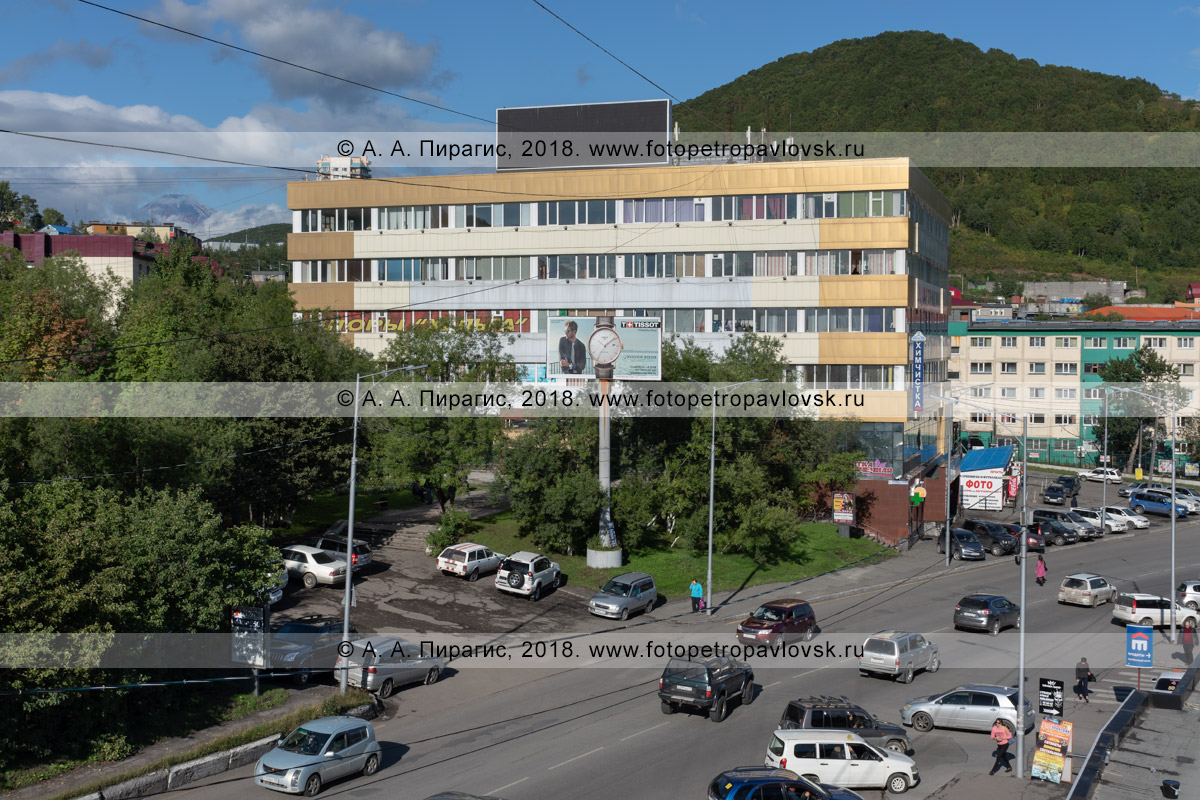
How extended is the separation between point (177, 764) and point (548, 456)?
84.3 ft

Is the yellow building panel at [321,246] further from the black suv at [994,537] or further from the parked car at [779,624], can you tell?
the black suv at [994,537]

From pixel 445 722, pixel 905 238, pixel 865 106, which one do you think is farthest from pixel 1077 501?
pixel 865 106

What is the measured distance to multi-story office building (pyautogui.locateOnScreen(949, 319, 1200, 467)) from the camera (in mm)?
97125

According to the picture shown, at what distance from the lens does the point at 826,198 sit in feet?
199

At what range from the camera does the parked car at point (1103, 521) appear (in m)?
63.2

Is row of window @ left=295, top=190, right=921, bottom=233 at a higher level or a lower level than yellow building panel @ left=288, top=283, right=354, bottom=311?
higher

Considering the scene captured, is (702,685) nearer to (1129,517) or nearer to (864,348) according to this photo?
(864,348)

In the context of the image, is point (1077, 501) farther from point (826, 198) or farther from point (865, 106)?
point (865, 106)

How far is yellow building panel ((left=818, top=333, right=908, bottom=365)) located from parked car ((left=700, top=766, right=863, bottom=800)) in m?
43.3

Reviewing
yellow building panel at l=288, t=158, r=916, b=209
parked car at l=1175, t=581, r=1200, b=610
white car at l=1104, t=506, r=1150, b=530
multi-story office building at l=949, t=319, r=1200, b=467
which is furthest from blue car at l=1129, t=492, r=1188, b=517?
yellow building panel at l=288, t=158, r=916, b=209

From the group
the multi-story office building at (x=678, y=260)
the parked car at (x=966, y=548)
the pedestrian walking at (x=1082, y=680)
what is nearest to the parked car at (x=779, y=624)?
the pedestrian walking at (x=1082, y=680)

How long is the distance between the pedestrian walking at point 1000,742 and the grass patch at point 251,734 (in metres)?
17.1

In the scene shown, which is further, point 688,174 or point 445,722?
point 688,174

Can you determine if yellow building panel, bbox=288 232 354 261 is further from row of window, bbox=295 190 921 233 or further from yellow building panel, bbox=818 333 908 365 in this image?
yellow building panel, bbox=818 333 908 365
